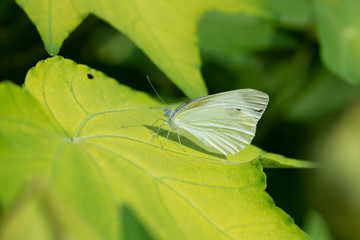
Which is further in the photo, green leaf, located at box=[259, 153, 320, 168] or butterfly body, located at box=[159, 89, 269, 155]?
butterfly body, located at box=[159, 89, 269, 155]

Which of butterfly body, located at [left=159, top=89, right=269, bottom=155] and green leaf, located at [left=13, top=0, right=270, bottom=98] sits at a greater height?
green leaf, located at [left=13, top=0, right=270, bottom=98]

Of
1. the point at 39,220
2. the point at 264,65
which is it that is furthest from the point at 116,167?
the point at 264,65

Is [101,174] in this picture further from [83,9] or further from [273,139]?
[273,139]

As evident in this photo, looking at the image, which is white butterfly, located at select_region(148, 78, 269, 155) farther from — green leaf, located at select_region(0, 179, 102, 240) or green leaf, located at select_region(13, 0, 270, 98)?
green leaf, located at select_region(0, 179, 102, 240)

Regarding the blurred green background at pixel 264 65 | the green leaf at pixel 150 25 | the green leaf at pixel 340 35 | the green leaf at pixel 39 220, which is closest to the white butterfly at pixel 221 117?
the green leaf at pixel 150 25

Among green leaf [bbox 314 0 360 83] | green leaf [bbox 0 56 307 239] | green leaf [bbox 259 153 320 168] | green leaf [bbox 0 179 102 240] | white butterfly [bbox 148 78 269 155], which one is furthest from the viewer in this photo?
green leaf [bbox 314 0 360 83]

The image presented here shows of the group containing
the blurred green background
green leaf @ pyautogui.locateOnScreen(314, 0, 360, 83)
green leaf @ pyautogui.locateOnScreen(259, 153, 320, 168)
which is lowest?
the blurred green background

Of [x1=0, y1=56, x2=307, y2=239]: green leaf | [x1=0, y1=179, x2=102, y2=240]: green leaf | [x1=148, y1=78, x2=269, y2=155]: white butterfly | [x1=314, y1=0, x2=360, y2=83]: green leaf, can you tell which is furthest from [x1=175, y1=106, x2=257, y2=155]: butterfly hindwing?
[x1=0, y1=179, x2=102, y2=240]: green leaf

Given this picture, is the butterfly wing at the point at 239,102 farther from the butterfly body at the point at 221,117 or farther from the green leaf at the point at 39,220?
the green leaf at the point at 39,220

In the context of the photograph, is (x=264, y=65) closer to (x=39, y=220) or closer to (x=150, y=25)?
(x=150, y=25)
